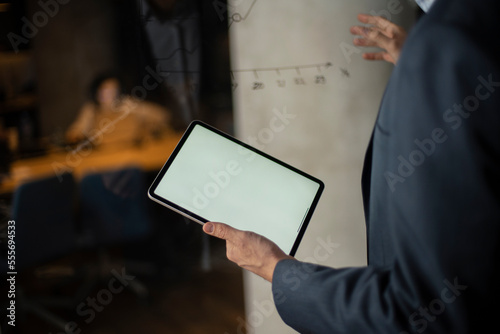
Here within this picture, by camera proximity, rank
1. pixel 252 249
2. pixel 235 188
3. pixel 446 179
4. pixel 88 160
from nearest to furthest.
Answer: pixel 446 179, pixel 252 249, pixel 235 188, pixel 88 160

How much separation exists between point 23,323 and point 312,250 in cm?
86

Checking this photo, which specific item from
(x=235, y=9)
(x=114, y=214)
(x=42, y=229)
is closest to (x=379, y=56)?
(x=235, y=9)

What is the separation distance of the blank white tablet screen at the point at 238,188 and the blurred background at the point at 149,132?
40 centimetres

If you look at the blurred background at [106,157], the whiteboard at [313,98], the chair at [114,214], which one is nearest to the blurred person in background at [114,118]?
the blurred background at [106,157]

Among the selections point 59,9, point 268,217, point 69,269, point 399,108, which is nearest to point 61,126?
point 59,9

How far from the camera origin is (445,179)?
58 centimetres

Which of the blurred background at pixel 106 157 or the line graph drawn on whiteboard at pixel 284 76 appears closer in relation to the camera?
the blurred background at pixel 106 157

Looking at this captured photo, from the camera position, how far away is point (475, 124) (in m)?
0.58

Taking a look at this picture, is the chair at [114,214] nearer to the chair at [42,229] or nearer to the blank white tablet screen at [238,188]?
the chair at [42,229]

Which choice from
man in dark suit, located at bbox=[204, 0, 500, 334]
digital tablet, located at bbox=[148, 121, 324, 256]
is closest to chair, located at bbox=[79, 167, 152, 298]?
digital tablet, located at bbox=[148, 121, 324, 256]

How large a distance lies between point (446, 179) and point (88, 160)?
947 millimetres

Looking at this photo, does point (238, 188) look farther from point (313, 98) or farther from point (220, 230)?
point (313, 98)

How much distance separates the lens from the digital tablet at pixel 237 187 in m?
0.90

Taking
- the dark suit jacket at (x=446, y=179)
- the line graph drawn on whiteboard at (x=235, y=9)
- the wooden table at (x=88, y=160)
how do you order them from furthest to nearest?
the line graph drawn on whiteboard at (x=235, y=9) → the wooden table at (x=88, y=160) → the dark suit jacket at (x=446, y=179)
